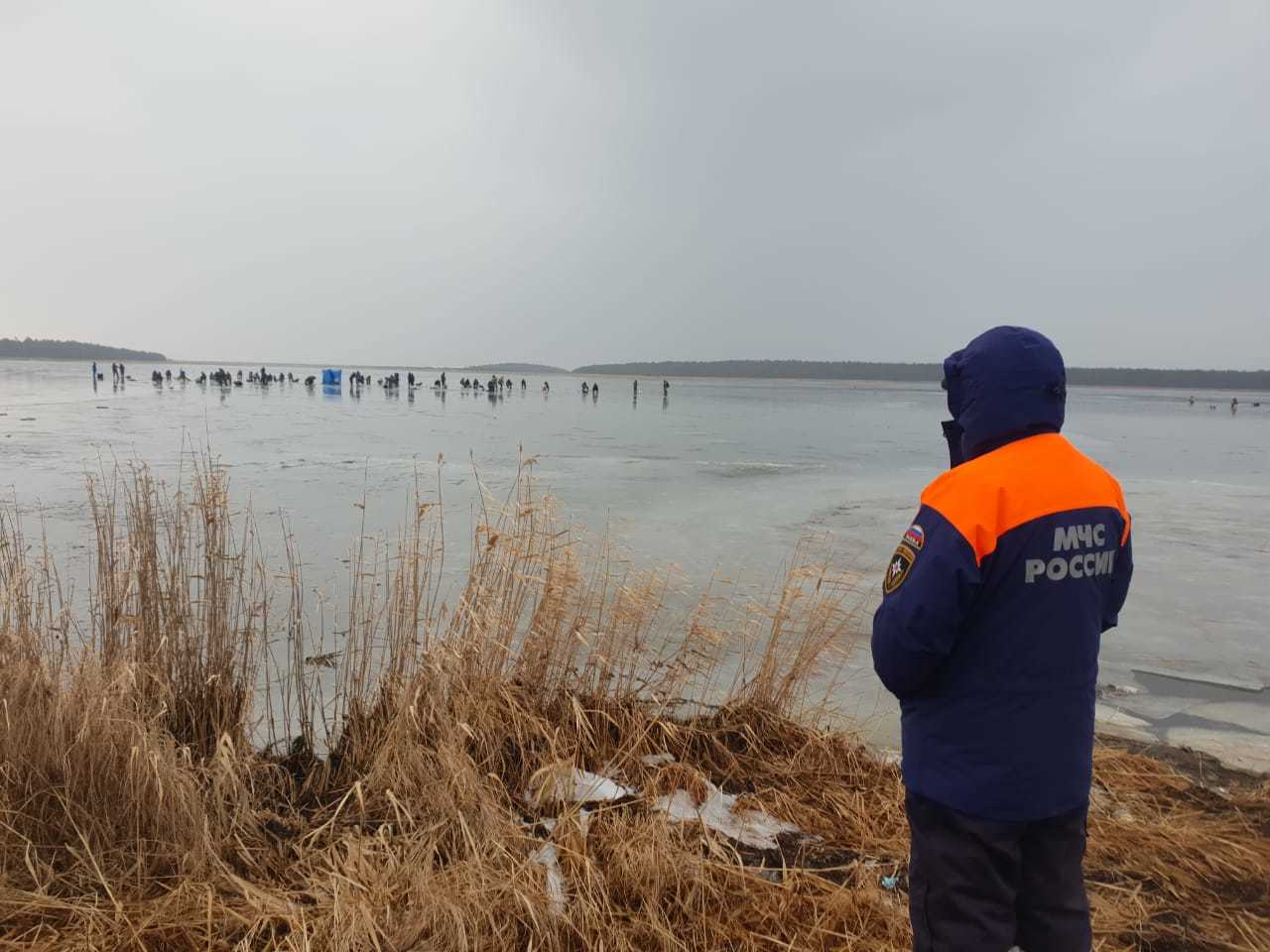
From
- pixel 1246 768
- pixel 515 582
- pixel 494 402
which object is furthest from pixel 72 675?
pixel 494 402

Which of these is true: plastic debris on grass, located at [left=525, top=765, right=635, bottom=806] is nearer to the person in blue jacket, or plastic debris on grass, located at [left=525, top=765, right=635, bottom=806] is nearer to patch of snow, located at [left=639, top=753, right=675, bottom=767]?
patch of snow, located at [left=639, top=753, right=675, bottom=767]

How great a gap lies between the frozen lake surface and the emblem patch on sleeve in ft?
11.6

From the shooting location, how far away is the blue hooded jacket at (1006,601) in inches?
72.0

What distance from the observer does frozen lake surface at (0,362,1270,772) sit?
6.93 metres

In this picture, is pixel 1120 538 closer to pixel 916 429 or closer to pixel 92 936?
pixel 92 936

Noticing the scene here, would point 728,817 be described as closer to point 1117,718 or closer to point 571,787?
point 571,787

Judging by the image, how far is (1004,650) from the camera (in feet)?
6.20

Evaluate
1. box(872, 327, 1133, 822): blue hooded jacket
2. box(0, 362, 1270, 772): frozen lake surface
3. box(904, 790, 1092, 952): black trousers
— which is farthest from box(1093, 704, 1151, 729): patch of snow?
box(872, 327, 1133, 822): blue hooded jacket

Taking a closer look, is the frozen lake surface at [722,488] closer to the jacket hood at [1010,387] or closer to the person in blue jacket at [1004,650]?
the person in blue jacket at [1004,650]

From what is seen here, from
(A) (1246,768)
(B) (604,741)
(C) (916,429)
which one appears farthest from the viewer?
(C) (916,429)

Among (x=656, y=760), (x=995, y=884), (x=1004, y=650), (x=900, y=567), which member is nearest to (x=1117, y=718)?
(x=656, y=760)

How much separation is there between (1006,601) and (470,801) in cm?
235

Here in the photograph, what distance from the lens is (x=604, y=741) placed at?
4.14 metres

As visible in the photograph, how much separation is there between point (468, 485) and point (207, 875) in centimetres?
1054
